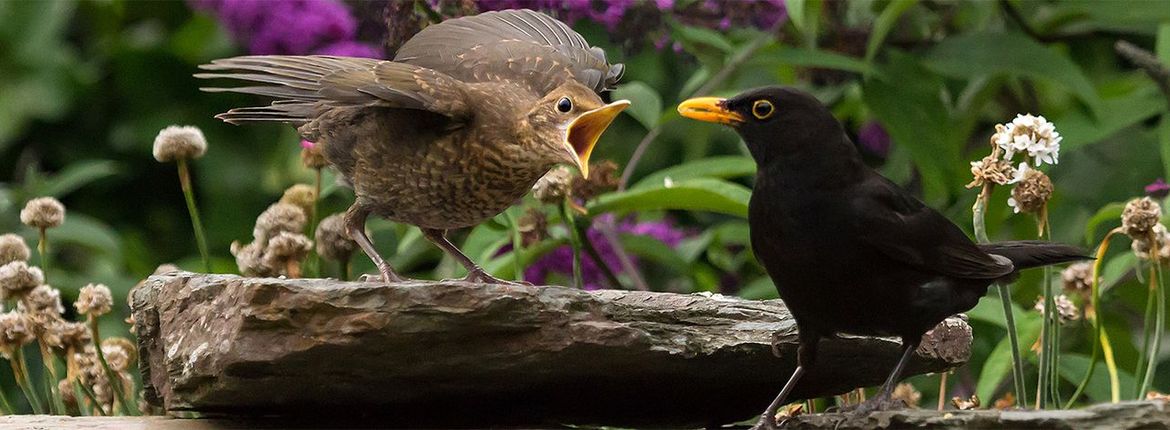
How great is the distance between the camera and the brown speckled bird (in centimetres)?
286

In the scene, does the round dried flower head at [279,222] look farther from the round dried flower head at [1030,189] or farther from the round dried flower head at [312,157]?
the round dried flower head at [1030,189]

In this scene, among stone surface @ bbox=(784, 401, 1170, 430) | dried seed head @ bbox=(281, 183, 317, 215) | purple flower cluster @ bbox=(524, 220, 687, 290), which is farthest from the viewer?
purple flower cluster @ bbox=(524, 220, 687, 290)

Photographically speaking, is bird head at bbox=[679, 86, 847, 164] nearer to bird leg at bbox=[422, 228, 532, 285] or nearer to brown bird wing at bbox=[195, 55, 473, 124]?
brown bird wing at bbox=[195, 55, 473, 124]

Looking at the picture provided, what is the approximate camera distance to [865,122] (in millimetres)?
5348

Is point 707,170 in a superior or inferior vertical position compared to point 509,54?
inferior

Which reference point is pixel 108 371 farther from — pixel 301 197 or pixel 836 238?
pixel 836 238

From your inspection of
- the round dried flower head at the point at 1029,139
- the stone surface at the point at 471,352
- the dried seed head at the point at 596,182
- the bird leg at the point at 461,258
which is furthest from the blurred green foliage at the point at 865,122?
the stone surface at the point at 471,352

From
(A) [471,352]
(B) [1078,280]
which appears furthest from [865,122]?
(A) [471,352]

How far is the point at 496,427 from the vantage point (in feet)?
10.1

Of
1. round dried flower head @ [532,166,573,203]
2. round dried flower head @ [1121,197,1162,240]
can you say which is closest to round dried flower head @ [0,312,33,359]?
round dried flower head @ [532,166,573,203]

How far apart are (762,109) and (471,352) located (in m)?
0.63

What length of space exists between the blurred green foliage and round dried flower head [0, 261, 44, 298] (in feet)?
2.96

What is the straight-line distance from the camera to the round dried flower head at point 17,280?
125 inches

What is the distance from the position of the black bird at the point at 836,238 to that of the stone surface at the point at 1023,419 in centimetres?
8
